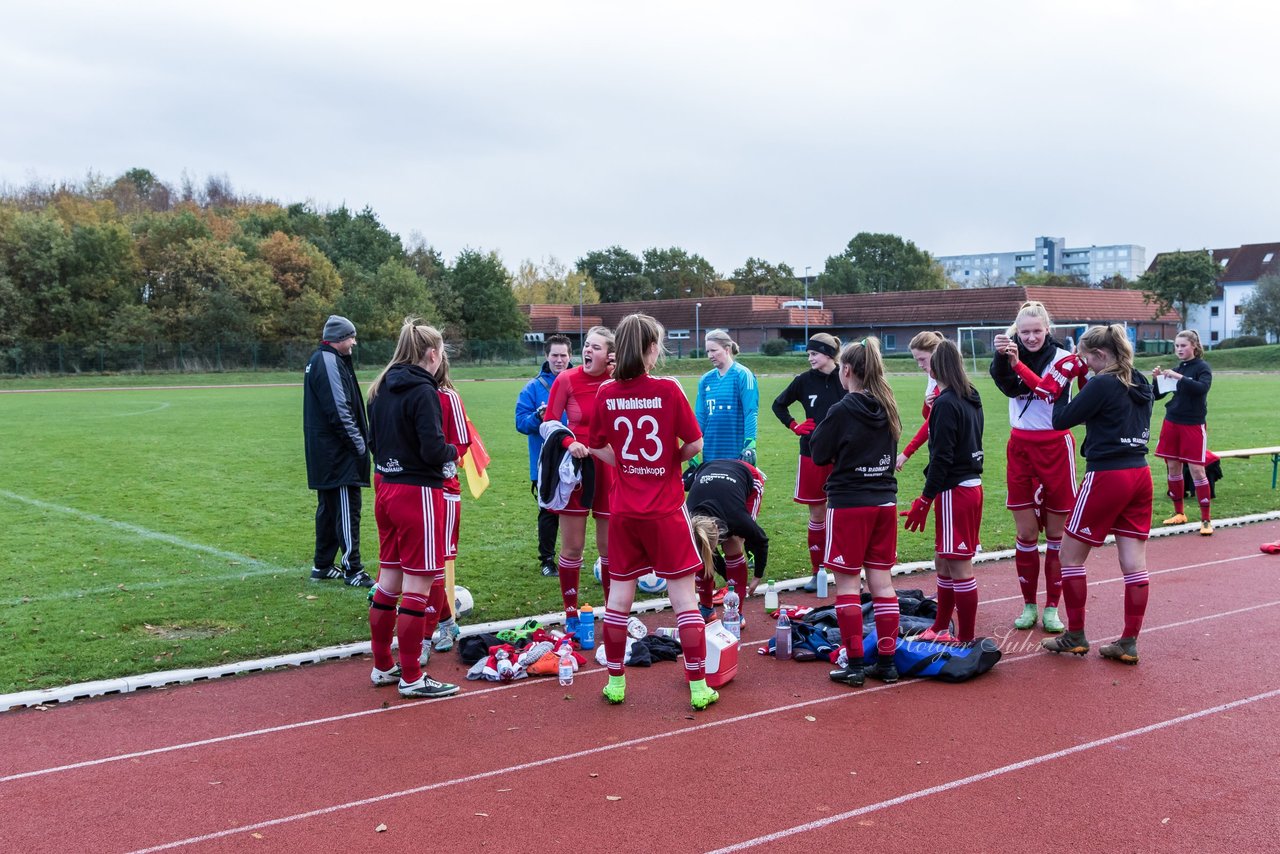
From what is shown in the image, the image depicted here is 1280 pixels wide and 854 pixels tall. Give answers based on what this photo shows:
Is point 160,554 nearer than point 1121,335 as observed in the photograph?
No

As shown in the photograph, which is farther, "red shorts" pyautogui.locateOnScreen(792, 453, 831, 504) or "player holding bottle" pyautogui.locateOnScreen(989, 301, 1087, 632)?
"red shorts" pyautogui.locateOnScreen(792, 453, 831, 504)

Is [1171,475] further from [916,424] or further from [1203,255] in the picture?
[1203,255]

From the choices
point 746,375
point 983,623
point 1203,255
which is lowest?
point 983,623

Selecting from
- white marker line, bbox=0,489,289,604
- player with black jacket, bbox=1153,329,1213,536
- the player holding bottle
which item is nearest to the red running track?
the player holding bottle

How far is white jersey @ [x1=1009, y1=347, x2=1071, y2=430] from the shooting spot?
6.96 m

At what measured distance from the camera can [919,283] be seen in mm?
103375

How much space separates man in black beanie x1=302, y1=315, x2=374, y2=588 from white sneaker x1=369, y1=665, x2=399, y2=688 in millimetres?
2465

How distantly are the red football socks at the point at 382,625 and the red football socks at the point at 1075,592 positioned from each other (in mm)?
4220

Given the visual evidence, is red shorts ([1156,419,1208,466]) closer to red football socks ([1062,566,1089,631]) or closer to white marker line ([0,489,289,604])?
red football socks ([1062,566,1089,631])

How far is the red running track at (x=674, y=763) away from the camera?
13.9ft

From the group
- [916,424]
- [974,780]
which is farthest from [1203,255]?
[974,780]

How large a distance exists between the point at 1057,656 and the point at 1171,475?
6.52 metres

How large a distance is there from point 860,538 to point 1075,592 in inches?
64.7

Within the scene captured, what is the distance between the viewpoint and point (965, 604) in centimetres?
646
